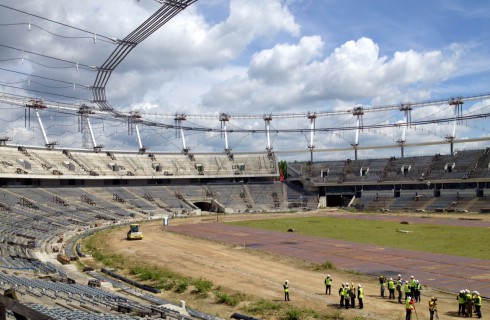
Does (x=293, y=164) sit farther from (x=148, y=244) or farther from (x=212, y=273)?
(x=212, y=273)

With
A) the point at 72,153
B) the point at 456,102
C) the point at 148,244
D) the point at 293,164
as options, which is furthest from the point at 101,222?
the point at 456,102

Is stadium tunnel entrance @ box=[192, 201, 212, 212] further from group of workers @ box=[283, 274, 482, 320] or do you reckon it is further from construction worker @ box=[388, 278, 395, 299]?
construction worker @ box=[388, 278, 395, 299]

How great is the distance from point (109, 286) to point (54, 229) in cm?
3251

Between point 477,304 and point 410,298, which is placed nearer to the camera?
point 410,298

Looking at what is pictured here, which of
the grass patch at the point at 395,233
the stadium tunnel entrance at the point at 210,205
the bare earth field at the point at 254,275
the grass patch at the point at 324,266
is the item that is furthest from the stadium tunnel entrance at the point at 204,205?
the grass patch at the point at 324,266

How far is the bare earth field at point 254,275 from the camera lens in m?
25.9

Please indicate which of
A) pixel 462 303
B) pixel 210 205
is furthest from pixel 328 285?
pixel 210 205

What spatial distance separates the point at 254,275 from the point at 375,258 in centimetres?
1276

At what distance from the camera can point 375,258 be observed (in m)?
41.7

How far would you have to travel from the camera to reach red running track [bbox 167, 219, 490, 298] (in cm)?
3256

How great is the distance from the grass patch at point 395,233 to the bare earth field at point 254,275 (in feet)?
44.9

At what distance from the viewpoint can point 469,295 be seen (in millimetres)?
24188

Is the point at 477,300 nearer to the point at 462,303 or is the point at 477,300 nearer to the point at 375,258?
the point at 462,303

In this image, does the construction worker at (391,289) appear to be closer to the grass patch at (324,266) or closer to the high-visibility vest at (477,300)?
the high-visibility vest at (477,300)
